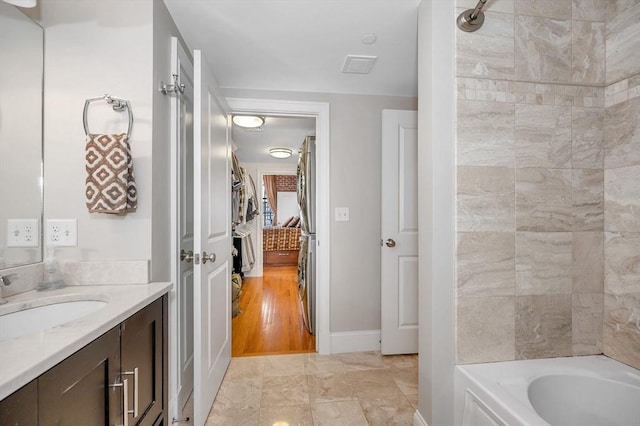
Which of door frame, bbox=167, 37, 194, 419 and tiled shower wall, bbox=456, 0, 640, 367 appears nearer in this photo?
tiled shower wall, bbox=456, 0, 640, 367

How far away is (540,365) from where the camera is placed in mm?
1322

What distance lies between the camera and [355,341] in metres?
2.43

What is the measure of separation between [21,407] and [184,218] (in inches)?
50.7

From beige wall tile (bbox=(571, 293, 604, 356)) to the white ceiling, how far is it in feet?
5.56

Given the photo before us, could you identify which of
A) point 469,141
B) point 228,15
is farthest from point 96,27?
point 469,141

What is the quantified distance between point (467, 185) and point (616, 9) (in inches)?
45.0

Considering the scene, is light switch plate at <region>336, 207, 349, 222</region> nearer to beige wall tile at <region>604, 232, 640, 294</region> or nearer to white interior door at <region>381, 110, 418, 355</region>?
white interior door at <region>381, 110, 418, 355</region>

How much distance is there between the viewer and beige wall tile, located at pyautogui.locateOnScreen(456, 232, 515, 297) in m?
1.35

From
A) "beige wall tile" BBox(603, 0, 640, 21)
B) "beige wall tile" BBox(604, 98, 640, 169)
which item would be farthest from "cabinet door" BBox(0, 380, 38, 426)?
"beige wall tile" BBox(603, 0, 640, 21)

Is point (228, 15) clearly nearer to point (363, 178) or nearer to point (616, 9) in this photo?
point (363, 178)

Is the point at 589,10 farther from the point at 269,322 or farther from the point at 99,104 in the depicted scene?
the point at 269,322

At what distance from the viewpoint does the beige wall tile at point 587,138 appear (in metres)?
1.42

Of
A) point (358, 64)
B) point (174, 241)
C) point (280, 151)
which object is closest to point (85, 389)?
point (174, 241)

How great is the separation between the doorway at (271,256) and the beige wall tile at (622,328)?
1887 mm
